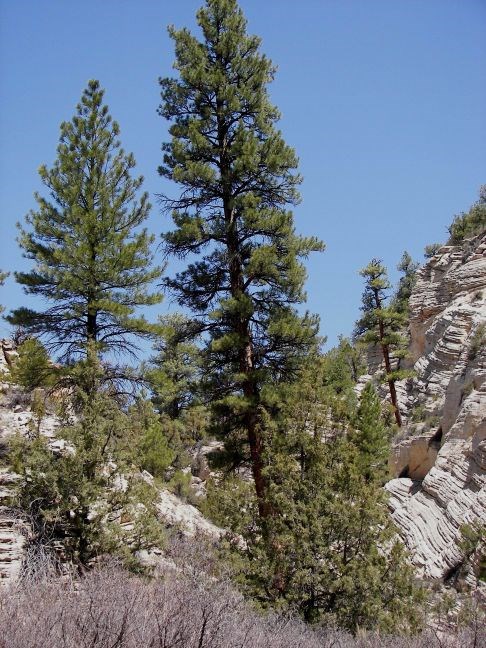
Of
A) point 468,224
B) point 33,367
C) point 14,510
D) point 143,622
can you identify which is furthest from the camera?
point 468,224

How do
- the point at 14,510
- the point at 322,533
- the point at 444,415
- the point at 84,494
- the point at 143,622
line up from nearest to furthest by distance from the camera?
the point at 143,622 < the point at 322,533 < the point at 84,494 < the point at 14,510 < the point at 444,415

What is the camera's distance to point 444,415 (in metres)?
24.0

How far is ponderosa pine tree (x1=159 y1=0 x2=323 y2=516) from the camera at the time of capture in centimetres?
1442

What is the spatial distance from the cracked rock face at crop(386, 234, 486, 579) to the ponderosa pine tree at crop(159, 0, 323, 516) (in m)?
5.36

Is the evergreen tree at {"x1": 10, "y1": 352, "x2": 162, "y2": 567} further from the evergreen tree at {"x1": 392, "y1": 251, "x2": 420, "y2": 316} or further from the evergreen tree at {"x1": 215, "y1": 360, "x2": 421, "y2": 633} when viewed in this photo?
the evergreen tree at {"x1": 392, "y1": 251, "x2": 420, "y2": 316}

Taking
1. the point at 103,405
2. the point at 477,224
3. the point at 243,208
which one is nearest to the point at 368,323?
the point at 477,224

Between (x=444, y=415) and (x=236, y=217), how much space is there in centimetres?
1347

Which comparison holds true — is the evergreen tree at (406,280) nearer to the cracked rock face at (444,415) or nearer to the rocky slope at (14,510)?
the cracked rock face at (444,415)

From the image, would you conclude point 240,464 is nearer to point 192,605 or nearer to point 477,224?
point 192,605

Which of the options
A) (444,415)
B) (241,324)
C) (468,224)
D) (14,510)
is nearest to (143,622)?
(14,510)

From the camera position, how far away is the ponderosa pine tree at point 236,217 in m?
14.4

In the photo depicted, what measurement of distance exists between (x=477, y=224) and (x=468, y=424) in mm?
19525

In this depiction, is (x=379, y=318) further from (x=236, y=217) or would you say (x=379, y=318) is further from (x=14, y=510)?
(x=14, y=510)

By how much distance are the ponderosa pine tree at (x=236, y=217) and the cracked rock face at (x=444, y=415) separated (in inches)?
211
